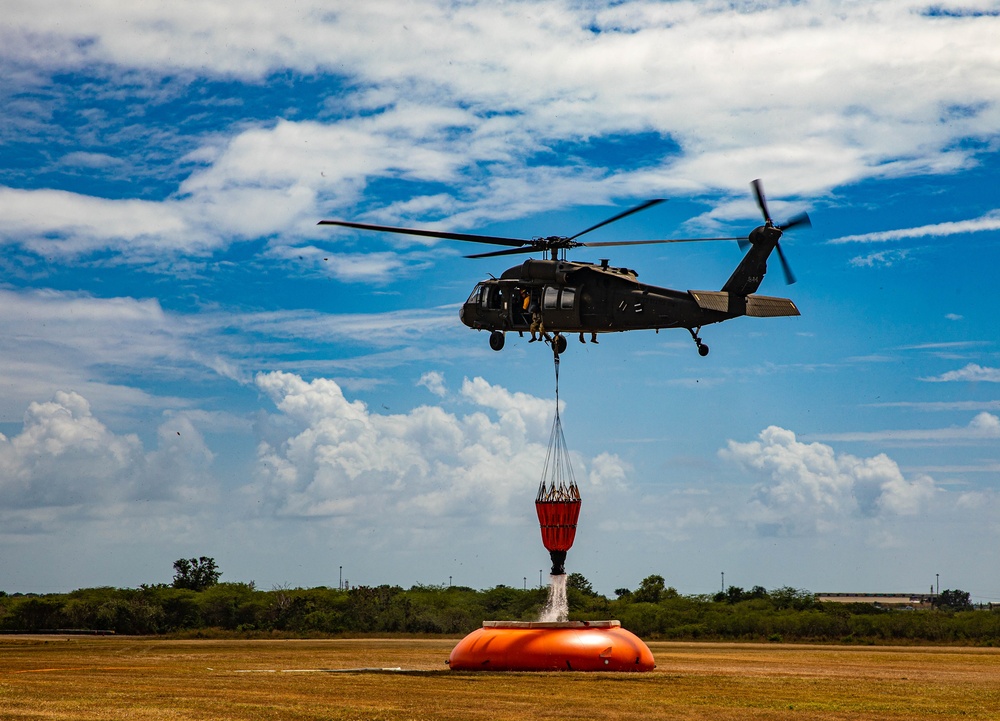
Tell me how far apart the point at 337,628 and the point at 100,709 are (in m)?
59.8

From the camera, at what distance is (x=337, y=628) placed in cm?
8606

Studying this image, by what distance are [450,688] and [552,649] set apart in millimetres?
5827

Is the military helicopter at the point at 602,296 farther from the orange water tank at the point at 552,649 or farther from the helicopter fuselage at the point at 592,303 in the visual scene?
the orange water tank at the point at 552,649

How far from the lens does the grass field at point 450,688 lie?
28125 mm

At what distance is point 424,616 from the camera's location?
293 ft

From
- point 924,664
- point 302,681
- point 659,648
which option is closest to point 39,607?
point 659,648

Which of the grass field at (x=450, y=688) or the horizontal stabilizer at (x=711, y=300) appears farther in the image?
the horizontal stabilizer at (x=711, y=300)

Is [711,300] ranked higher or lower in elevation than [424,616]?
higher

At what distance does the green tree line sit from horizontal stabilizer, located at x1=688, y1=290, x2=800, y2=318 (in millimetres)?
44326

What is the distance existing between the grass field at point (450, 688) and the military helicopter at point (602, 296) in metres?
12.3

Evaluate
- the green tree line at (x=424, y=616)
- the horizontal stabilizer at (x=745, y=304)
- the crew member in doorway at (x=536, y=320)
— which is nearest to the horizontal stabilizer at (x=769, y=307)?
the horizontal stabilizer at (x=745, y=304)

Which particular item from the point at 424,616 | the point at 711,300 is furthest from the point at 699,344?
the point at 424,616

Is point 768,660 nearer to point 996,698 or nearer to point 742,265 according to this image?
point 996,698

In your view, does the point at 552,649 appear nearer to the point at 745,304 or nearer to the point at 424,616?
the point at 745,304
